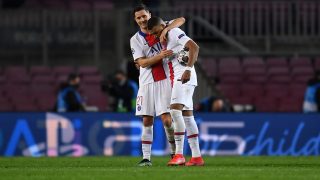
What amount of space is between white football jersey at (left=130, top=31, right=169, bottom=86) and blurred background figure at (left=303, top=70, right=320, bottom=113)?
8680mm

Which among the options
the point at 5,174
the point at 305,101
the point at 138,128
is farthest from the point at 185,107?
the point at 305,101

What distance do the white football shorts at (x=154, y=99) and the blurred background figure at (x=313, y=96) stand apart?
8680 mm

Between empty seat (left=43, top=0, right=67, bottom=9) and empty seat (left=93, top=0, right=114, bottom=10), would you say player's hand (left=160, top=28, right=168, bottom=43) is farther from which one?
empty seat (left=43, top=0, right=67, bottom=9)

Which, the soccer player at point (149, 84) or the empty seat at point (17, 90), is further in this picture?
the empty seat at point (17, 90)

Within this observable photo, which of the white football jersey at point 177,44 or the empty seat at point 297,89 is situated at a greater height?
the white football jersey at point 177,44

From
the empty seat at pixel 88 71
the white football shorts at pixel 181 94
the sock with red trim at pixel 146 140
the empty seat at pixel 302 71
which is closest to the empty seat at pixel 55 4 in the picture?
the empty seat at pixel 88 71

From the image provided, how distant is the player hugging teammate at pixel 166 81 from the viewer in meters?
14.4

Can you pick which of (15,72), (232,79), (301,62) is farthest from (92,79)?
(301,62)

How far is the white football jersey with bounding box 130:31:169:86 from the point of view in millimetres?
14875

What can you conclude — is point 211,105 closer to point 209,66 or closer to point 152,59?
point 209,66

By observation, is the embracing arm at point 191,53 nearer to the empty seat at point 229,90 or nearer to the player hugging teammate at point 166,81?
the player hugging teammate at point 166,81

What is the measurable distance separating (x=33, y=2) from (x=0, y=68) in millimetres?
3690

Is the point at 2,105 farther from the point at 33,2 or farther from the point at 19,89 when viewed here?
the point at 33,2

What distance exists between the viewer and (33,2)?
29.4 meters
